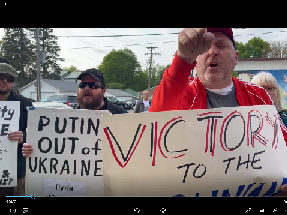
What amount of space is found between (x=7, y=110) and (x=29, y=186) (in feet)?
2.03

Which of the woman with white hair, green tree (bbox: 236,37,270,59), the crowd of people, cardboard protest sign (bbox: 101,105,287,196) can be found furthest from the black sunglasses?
the woman with white hair

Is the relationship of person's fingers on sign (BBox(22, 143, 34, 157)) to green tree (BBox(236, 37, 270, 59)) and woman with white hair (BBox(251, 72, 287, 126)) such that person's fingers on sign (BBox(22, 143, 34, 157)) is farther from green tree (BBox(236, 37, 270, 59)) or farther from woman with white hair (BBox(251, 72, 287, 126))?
woman with white hair (BBox(251, 72, 287, 126))

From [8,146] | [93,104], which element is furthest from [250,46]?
[8,146]

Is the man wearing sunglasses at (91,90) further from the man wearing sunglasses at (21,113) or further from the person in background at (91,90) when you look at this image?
the man wearing sunglasses at (21,113)

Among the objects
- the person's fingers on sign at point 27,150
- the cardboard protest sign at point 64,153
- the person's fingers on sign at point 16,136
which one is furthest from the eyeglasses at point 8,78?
the person's fingers on sign at point 27,150

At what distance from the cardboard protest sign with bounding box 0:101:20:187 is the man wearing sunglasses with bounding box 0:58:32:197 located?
34mm

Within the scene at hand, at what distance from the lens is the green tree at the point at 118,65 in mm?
2230

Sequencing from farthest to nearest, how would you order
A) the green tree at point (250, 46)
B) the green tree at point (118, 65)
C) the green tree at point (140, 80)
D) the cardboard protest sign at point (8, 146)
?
1. the green tree at point (140, 80)
2. the green tree at point (118, 65)
3. the green tree at point (250, 46)
4. the cardboard protest sign at point (8, 146)

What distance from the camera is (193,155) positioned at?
1.35 metres

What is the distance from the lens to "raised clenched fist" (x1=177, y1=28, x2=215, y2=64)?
1259 mm

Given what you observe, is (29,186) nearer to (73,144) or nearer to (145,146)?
(73,144)

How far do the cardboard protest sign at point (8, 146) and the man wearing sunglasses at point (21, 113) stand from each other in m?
0.03

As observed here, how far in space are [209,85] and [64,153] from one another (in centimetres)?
100
